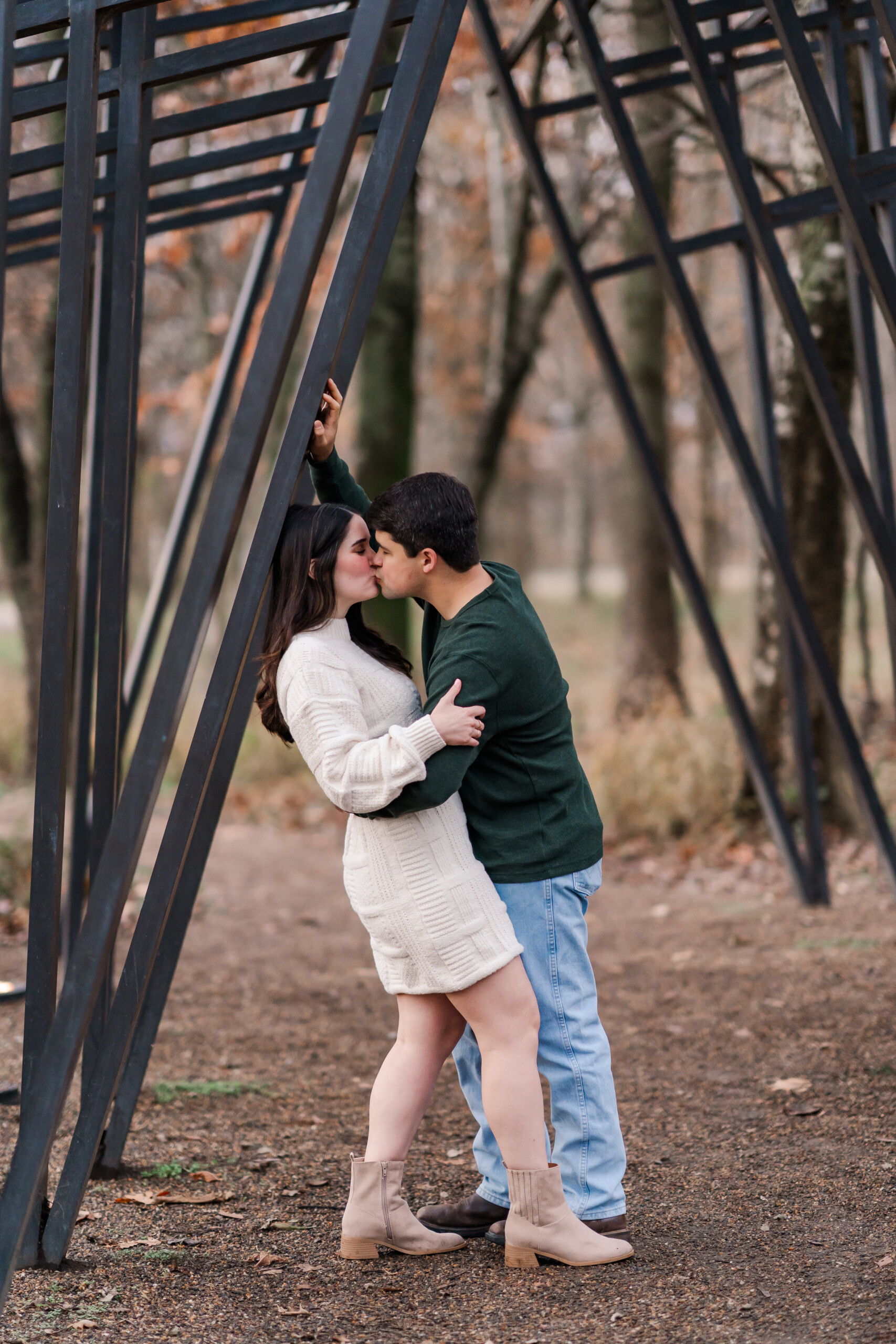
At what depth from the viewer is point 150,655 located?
516 centimetres

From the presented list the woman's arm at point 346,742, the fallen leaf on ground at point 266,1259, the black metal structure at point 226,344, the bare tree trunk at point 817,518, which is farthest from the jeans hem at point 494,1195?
the bare tree trunk at point 817,518

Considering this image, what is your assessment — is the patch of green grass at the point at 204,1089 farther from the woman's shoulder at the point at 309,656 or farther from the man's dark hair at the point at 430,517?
the man's dark hair at the point at 430,517

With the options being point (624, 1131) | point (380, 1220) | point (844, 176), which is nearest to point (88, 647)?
point (380, 1220)

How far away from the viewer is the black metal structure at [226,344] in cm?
235

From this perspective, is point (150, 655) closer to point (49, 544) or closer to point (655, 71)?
point (49, 544)

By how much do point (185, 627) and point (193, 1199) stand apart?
170 cm

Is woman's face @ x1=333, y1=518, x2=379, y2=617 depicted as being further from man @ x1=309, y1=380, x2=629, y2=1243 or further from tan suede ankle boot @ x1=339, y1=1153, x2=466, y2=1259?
tan suede ankle boot @ x1=339, y1=1153, x2=466, y2=1259

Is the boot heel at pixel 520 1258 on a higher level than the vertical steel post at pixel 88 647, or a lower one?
lower

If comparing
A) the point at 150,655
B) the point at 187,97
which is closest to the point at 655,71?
the point at 187,97

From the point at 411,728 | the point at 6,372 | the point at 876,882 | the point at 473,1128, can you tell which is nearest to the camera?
the point at 411,728

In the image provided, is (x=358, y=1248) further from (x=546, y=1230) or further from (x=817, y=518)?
(x=817, y=518)

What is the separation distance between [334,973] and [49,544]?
3.63m

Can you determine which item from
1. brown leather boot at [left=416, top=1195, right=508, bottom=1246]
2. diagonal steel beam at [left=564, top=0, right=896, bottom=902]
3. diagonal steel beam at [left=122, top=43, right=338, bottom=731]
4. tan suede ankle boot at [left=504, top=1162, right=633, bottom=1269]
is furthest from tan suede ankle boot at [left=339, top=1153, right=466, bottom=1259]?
diagonal steel beam at [left=564, top=0, right=896, bottom=902]

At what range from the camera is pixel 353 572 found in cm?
277
